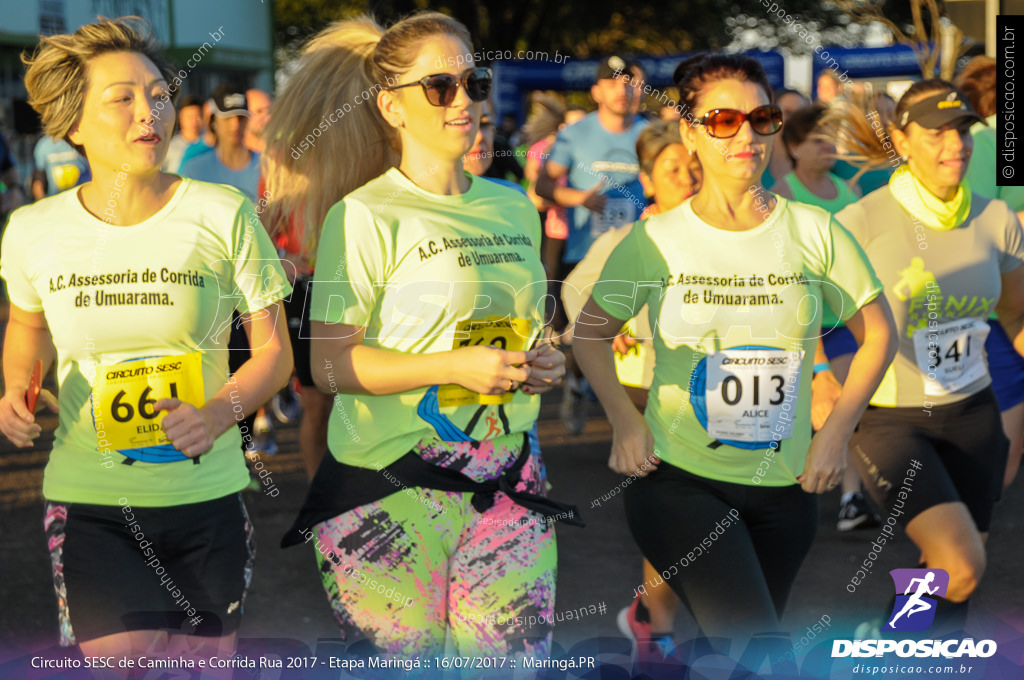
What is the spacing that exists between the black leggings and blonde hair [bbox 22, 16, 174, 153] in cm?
165

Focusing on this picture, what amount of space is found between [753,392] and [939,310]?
3.60ft

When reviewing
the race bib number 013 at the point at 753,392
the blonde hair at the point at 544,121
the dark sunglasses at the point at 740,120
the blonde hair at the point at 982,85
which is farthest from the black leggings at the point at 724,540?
the blonde hair at the point at 544,121

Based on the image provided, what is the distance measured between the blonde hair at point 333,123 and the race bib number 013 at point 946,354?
178cm

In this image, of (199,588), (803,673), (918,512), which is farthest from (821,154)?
(199,588)

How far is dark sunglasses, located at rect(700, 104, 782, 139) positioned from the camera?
3111 millimetres

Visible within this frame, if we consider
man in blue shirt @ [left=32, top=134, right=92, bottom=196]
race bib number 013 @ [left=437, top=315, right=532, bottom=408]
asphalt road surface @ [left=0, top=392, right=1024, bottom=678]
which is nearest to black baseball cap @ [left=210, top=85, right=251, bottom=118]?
man in blue shirt @ [left=32, top=134, right=92, bottom=196]

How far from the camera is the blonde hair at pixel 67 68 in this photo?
2.75m

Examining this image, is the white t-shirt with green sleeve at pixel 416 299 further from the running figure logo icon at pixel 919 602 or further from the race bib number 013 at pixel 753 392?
the running figure logo icon at pixel 919 602

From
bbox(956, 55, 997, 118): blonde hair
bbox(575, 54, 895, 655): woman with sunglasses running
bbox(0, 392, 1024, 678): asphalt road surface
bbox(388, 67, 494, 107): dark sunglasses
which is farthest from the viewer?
bbox(956, 55, 997, 118): blonde hair

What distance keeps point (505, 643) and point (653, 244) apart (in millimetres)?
1096

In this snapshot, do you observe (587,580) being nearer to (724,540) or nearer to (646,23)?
(724,540)

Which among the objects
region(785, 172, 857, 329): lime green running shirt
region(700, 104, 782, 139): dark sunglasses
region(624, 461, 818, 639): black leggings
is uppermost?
region(700, 104, 782, 139): dark sunglasses

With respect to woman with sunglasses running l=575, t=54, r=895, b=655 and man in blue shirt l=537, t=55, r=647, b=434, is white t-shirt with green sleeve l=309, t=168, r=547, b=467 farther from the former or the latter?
man in blue shirt l=537, t=55, r=647, b=434

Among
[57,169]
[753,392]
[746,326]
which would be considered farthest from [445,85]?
[57,169]
